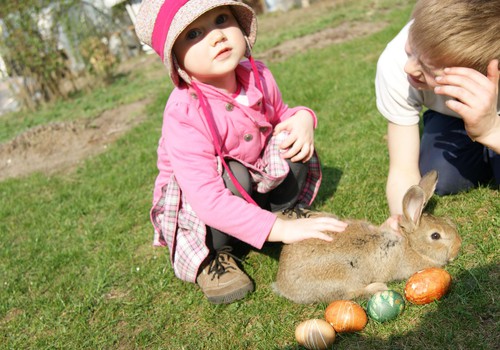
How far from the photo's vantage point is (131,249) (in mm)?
3744

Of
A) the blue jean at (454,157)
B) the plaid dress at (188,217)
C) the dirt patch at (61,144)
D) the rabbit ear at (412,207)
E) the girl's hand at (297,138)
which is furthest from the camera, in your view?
the dirt patch at (61,144)

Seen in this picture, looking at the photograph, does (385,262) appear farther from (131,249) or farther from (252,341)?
(131,249)

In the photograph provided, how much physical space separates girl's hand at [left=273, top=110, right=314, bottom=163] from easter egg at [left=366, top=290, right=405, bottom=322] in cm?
104

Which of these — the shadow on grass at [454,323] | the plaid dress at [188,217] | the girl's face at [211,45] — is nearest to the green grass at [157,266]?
the shadow on grass at [454,323]

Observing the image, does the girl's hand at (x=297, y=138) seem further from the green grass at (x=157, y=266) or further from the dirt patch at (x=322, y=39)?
the dirt patch at (x=322, y=39)

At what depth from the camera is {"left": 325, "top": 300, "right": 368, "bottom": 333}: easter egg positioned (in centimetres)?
232

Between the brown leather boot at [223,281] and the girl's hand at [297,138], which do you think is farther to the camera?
the girl's hand at [297,138]

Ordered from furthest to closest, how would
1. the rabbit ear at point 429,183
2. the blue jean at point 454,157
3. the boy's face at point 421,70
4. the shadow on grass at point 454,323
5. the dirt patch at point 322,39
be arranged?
the dirt patch at point 322,39 < the blue jean at point 454,157 < the rabbit ear at point 429,183 < the boy's face at point 421,70 < the shadow on grass at point 454,323

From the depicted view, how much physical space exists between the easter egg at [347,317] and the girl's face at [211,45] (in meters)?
1.36

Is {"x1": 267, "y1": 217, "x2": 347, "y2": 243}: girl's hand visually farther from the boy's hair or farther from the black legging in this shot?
the boy's hair

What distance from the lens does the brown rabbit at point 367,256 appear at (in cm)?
257

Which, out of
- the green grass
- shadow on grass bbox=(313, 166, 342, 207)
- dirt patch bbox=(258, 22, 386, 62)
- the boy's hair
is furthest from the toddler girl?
dirt patch bbox=(258, 22, 386, 62)

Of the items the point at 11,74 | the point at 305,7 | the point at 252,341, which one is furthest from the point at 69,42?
the point at 252,341

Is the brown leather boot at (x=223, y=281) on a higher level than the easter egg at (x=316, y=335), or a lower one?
lower
